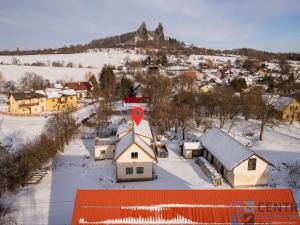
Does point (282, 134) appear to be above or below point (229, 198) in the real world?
below

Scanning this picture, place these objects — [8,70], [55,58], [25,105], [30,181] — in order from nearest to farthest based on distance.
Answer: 1. [30,181]
2. [25,105]
3. [8,70]
4. [55,58]

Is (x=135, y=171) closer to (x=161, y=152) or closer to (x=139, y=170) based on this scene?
(x=139, y=170)

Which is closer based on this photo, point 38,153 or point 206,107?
point 38,153

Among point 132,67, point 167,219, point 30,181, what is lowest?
point 30,181

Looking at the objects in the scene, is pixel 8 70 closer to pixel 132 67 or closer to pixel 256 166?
pixel 132 67

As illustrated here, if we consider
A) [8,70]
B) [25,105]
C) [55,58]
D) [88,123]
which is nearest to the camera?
[88,123]

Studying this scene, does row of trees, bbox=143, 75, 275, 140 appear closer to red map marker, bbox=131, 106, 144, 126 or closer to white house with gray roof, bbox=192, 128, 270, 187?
red map marker, bbox=131, 106, 144, 126

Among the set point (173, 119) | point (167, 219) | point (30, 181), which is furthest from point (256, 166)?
point (30, 181)
